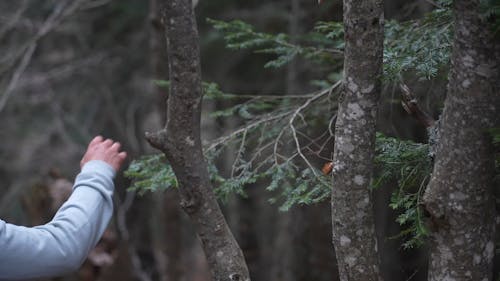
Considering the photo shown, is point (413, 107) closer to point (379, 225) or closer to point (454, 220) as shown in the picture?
point (454, 220)

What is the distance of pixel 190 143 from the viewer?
2.45 meters

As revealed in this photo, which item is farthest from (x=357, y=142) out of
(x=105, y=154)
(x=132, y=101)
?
(x=132, y=101)

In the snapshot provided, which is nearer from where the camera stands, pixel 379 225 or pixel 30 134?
pixel 379 225

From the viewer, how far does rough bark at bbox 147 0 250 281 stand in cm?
235

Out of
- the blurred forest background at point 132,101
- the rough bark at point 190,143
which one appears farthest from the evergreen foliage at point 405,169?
the blurred forest background at point 132,101

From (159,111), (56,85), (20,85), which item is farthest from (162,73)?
(56,85)

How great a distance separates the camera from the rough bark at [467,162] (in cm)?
213

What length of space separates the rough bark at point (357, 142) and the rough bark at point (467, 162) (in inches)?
9.9

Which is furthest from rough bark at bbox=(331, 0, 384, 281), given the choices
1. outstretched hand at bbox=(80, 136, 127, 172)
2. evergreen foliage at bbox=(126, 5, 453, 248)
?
outstretched hand at bbox=(80, 136, 127, 172)

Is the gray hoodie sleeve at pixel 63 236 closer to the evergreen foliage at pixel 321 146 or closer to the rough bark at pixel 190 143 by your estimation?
the rough bark at pixel 190 143

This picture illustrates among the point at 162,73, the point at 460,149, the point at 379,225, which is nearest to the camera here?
the point at 460,149

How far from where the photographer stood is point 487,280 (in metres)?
2.36

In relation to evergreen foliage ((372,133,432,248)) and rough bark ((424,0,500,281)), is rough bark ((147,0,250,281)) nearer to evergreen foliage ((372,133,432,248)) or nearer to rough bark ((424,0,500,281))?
evergreen foliage ((372,133,432,248))

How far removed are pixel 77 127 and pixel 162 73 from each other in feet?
10.0
